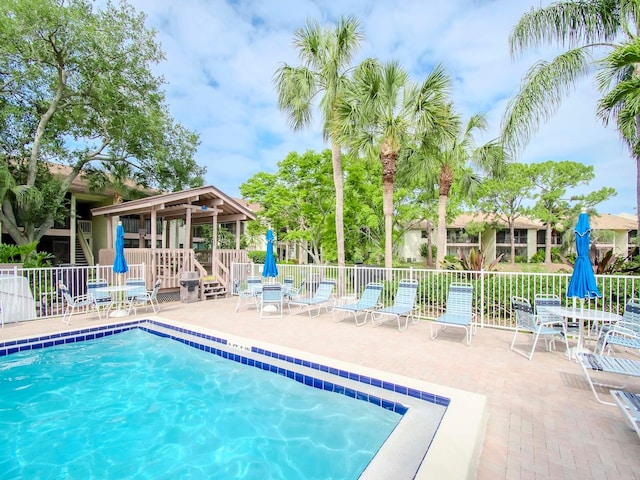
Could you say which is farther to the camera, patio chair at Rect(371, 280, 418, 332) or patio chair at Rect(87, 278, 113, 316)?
patio chair at Rect(87, 278, 113, 316)

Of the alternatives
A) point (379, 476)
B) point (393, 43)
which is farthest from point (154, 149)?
point (379, 476)

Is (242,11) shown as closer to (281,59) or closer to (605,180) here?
(281,59)

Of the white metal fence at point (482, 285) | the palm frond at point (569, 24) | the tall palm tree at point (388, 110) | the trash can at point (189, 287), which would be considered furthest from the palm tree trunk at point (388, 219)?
the trash can at point (189, 287)

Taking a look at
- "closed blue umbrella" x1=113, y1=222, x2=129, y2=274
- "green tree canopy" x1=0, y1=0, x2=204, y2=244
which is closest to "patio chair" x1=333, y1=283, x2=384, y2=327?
"closed blue umbrella" x1=113, y1=222, x2=129, y2=274

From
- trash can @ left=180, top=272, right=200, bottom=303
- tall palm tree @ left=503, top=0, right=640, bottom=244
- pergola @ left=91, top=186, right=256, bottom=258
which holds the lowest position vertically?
trash can @ left=180, top=272, right=200, bottom=303

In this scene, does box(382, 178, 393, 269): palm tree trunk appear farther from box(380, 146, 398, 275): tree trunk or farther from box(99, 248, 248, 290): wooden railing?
box(99, 248, 248, 290): wooden railing

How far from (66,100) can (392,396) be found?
21.0 meters

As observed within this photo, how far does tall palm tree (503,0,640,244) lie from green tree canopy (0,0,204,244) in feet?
57.0

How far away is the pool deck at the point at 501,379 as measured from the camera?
3020mm

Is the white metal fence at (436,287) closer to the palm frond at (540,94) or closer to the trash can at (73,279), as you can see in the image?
the trash can at (73,279)

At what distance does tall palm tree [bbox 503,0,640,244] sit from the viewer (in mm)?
9305

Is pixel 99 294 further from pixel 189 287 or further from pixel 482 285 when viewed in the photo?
pixel 482 285

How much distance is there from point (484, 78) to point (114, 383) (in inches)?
601

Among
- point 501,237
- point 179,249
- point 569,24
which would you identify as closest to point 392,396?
point 179,249
